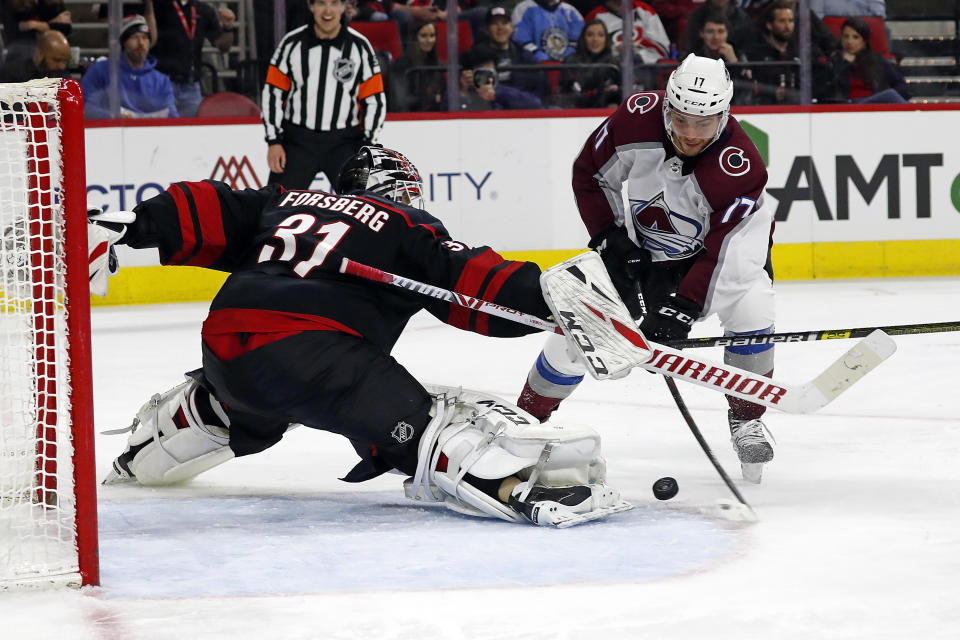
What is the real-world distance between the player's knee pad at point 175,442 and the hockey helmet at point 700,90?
3.60ft

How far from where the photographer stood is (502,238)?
245 inches

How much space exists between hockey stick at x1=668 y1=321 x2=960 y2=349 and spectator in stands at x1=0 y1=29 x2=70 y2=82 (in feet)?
12.5

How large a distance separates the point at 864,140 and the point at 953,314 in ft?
4.71

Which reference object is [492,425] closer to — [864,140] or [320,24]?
[320,24]

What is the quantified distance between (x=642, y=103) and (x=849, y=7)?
12.6ft

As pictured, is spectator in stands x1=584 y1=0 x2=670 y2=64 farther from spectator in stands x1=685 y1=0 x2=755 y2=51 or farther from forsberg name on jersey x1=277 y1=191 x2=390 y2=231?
forsberg name on jersey x1=277 y1=191 x2=390 y2=231

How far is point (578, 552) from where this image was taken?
2.14 meters

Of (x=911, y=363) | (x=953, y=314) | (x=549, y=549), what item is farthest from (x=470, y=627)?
(x=953, y=314)

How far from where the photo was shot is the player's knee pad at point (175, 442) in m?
2.62

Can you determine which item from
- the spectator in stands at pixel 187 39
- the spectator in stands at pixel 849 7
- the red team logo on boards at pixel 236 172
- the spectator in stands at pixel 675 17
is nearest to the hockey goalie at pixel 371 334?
the red team logo on boards at pixel 236 172

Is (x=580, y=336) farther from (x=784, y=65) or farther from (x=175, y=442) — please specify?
(x=784, y=65)

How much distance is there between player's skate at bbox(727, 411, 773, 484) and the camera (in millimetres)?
2760

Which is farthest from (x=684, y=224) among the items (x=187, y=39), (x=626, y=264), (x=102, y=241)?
(x=187, y=39)

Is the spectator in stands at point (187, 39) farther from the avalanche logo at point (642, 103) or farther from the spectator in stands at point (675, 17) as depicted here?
the avalanche logo at point (642, 103)
